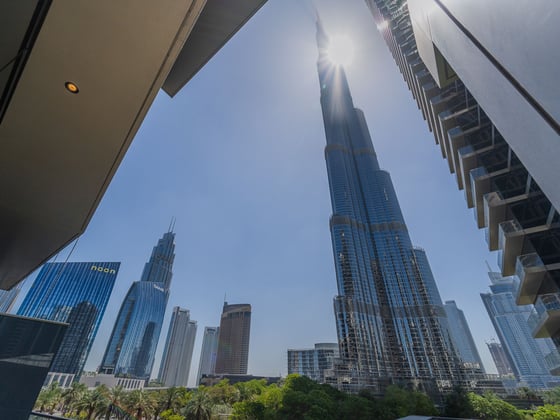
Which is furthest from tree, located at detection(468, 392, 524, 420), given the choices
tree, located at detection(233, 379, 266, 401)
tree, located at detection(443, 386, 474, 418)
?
tree, located at detection(233, 379, 266, 401)

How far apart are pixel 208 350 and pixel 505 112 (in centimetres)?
15166

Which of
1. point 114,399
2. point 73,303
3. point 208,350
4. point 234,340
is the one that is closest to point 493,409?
point 114,399

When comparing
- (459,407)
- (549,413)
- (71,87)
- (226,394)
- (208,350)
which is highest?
(208,350)

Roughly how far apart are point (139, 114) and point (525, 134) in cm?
338

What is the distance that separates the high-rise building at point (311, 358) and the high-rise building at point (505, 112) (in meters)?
70.6

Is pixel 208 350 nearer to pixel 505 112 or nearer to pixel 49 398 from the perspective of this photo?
pixel 49 398

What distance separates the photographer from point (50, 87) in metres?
1.77

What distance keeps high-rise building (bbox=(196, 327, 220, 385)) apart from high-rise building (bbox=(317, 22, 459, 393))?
309 feet

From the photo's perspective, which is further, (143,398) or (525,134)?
(143,398)

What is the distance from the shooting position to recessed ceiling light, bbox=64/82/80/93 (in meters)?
1.77

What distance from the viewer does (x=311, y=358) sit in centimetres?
7025

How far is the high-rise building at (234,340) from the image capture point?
297 feet

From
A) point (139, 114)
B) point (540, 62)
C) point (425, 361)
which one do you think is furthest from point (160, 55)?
point (425, 361)

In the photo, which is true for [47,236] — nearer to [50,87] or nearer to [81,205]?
[81,205]
